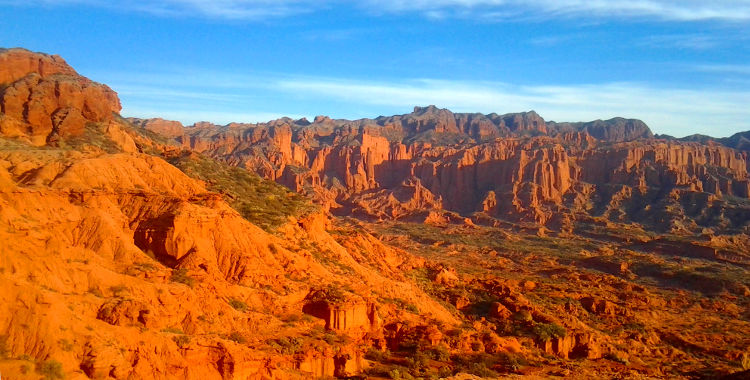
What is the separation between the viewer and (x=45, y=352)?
45.8 ft

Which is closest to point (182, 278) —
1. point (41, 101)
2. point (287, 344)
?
point (287, 344)

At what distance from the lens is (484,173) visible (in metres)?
110

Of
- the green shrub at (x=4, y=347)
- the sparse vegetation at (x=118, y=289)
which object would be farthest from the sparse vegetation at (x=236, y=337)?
the green shrub at (x=4, y=347)

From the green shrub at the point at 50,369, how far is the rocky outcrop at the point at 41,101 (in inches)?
859

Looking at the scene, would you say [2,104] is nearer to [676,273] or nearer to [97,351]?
[97,351]

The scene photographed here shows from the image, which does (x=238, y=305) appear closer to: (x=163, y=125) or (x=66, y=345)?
(x=66, y=345)

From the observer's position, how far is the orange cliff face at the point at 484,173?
96688 mm

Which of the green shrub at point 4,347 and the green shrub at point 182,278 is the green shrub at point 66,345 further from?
the green shrub at point 182,278

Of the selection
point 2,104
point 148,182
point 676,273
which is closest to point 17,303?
point 148,182

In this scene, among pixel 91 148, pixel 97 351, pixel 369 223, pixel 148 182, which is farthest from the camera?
pixel 369 223

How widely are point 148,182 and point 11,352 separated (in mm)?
14708

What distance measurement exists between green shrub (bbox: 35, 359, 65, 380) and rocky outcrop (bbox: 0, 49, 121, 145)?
71.6 feet

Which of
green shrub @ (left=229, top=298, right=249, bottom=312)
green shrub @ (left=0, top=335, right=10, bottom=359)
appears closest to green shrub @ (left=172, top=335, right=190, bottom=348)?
green shrub @ (left=229, top=298, right=249, bottom=312)

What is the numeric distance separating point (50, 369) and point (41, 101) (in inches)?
1076
